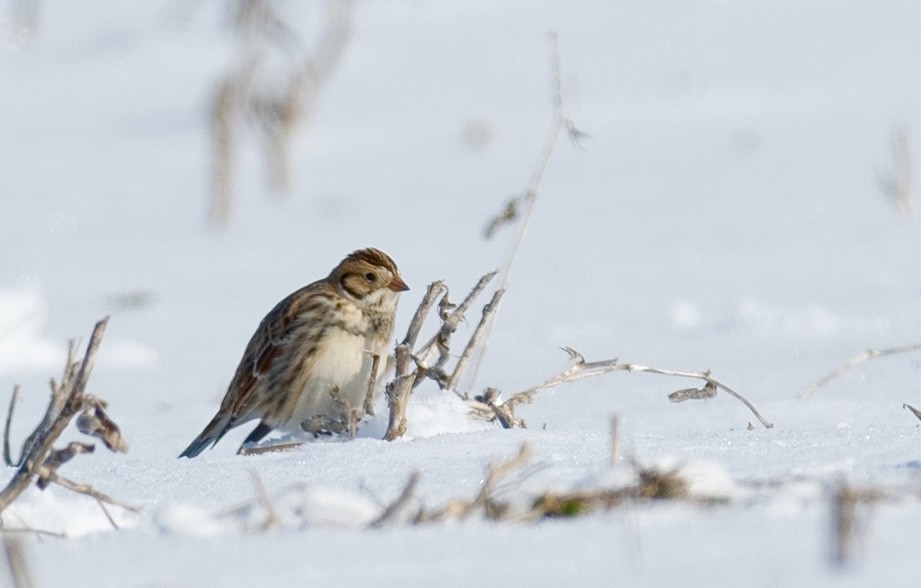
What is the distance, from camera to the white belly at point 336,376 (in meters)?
5.16

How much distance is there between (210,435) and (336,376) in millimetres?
381

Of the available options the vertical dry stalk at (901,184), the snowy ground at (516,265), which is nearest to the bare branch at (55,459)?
the snowy ground at (516,265)

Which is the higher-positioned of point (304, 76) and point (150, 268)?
point (304, 76)

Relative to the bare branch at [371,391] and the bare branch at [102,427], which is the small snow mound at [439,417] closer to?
→ the bare branch at [371,391]

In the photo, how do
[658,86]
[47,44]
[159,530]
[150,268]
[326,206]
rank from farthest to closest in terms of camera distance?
[47,44], [658,86], [326,206], [150,268], [159,530]

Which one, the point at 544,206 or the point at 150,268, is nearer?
the point at 150,268

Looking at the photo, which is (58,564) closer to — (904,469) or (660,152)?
(904,469)

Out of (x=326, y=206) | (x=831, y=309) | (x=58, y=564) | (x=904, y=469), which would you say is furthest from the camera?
(x=326, y=206)

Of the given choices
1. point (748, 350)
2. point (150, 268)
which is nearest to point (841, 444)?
point (748, 350)

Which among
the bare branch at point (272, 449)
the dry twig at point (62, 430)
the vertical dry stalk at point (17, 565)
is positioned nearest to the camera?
the vertical dry stalk at point (17, 565)

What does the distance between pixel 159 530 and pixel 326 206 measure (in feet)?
28.4

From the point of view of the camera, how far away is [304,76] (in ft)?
39.7

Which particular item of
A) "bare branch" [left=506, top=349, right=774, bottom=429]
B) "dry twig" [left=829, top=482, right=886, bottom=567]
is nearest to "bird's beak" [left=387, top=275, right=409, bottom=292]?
"bare branch" [left=506, top=349, right=774, bottom=429]

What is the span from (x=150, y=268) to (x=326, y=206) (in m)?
1.75
